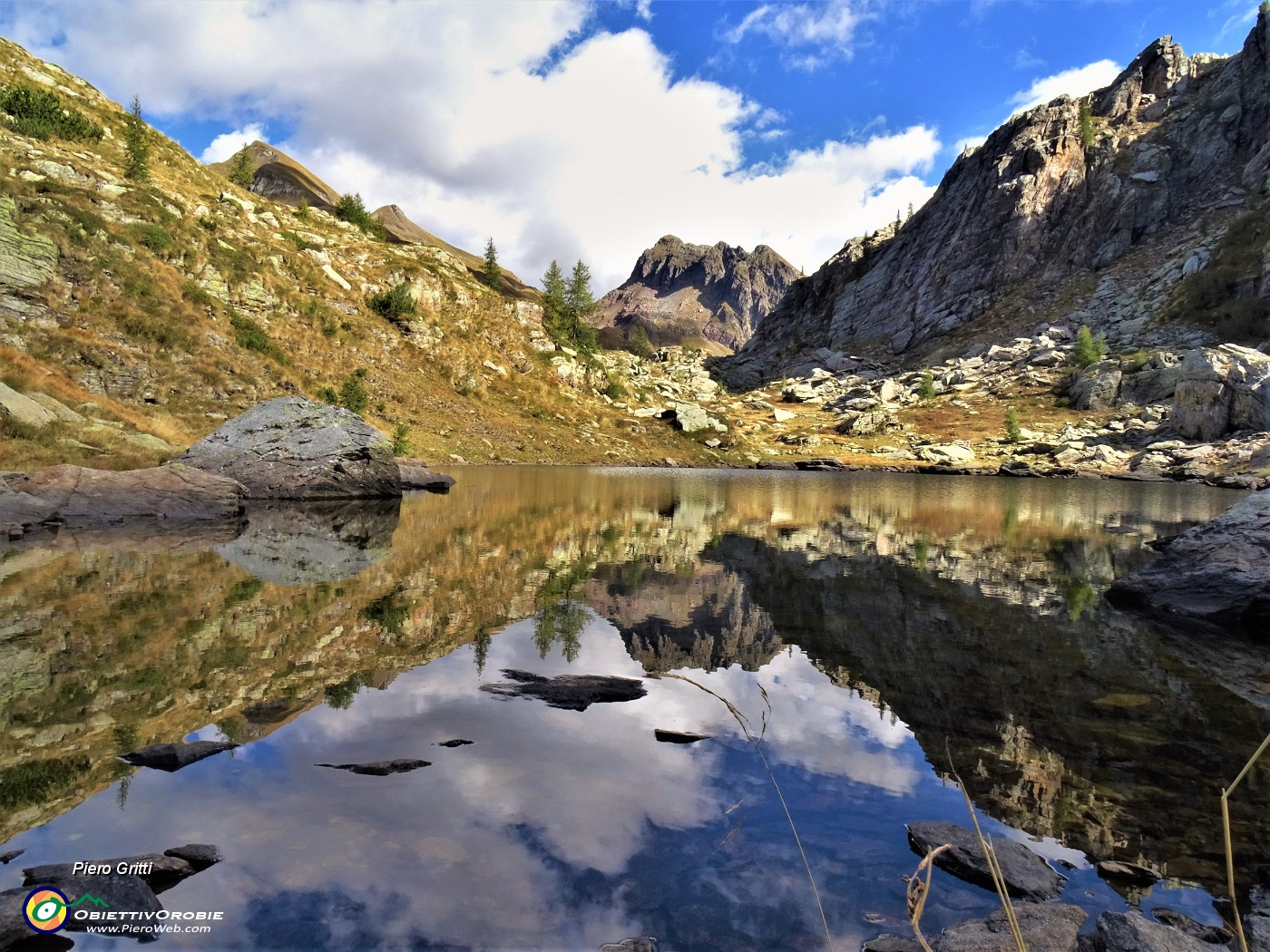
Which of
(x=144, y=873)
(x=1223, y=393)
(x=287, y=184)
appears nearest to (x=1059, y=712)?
(x=144, y=873)

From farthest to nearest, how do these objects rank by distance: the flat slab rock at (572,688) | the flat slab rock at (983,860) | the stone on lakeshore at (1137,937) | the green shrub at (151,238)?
1. the green shrub at (151,238)
2. the flat slab rock at (572,688)
3. the flat slab rock at (983,860)
4. the stone on lakeshore at (1137,937)

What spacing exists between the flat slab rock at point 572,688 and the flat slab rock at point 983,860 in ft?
11.4

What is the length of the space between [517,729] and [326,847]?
2263mm

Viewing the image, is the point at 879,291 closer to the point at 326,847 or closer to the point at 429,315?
the point at 429,315

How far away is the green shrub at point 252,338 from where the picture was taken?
48281 mm

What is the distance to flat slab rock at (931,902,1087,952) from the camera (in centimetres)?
362

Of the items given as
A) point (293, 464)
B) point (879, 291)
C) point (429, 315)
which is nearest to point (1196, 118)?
point (879, 291)

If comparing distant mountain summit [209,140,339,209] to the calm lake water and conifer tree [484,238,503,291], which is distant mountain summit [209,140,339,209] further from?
the calm lake water

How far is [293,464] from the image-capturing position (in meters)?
27.1

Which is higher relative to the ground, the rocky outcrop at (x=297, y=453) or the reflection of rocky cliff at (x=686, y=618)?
the rocky outcrop at (x=297, y=453)

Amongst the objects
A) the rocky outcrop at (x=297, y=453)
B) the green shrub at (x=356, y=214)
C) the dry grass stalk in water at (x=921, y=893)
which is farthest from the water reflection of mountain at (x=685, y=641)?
the green shrub at (x=356, y=214)

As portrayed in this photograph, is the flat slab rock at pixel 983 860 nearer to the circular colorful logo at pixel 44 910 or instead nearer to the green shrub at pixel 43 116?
the circular colorful logo at pixel 44 910

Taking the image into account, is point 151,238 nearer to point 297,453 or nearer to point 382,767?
point 297,453

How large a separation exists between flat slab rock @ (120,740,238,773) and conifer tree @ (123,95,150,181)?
6417 centimetres
